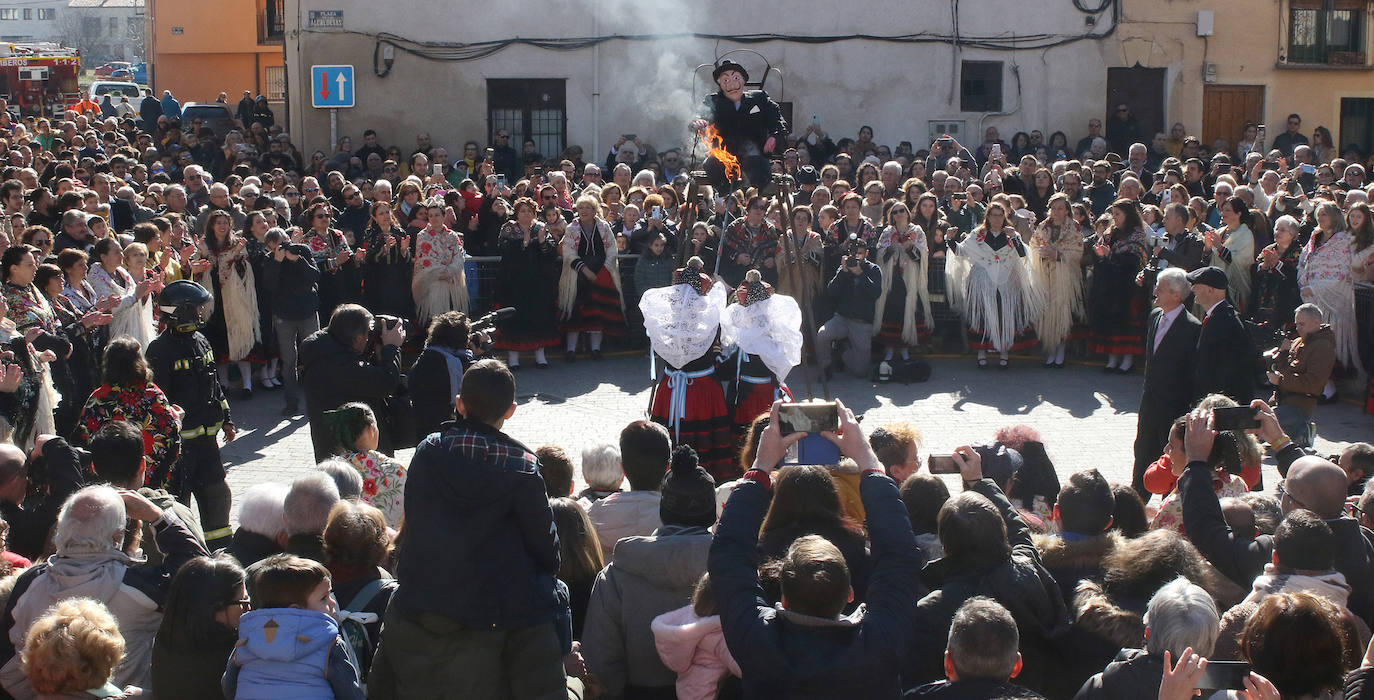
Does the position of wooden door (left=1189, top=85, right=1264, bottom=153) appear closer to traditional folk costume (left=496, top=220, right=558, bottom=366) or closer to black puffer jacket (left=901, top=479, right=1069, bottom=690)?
Result: traditional folk costume (left=496, top=220, right=558, bottom=366)

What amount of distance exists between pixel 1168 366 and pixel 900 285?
15.9 ft

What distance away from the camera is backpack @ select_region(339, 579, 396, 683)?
4230 millimetres

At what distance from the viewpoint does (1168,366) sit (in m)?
7.57

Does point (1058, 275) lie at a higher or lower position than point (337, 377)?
higher

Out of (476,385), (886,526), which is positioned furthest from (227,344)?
(886,526)

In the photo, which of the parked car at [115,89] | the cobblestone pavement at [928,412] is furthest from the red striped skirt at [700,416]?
the parked car at [115,89]

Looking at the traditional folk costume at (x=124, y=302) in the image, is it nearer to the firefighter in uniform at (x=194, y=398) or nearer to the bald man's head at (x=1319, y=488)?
the firefighter in uniform at (x=194, y=398)

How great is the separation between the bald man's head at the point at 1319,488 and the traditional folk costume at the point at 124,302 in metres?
7.46

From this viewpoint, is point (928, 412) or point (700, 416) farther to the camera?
point (928, 412)

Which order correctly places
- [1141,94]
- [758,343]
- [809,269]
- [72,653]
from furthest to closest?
[1141,94]
[809,269]
[758,343]
[72,653]

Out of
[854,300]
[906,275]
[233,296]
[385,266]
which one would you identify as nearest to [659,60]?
[906,275]

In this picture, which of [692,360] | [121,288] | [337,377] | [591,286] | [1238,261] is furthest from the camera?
[591,286]

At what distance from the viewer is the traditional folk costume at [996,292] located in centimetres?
1223

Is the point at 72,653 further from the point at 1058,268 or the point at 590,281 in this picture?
Result: the point at 1058,268
